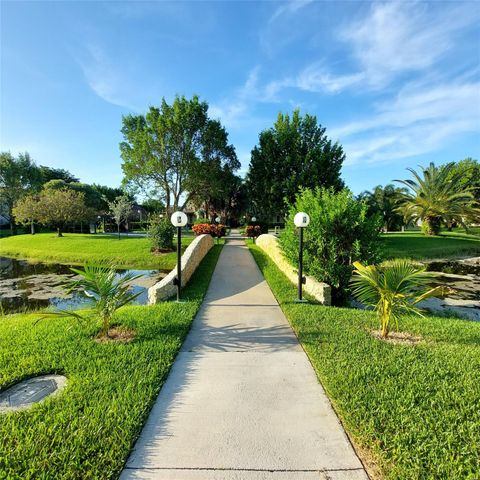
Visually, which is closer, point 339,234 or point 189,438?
point 189,438

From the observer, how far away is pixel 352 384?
3.21m

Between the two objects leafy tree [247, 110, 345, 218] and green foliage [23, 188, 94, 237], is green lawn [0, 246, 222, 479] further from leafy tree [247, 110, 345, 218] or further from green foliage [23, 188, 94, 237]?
green foliage [23, 188, 94, 237]

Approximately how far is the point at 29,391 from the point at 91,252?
16.4m

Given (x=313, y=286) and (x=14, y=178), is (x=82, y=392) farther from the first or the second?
(x=14, y=178)

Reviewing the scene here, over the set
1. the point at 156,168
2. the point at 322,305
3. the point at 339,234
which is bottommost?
the point at 322,305

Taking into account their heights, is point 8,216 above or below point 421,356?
above

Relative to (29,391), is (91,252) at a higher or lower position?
higher

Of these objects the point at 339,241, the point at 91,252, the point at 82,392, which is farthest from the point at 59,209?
the point at 82,392

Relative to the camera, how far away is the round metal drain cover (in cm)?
290

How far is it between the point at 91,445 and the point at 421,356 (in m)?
4.01

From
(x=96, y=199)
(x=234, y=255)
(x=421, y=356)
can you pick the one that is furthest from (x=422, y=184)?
(x=96, y=199)

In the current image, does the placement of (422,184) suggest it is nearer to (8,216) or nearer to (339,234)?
(339,234)

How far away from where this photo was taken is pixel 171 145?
85.7 ft

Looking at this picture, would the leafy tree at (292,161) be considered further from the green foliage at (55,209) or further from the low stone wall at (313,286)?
the green foliage at (55,209)
